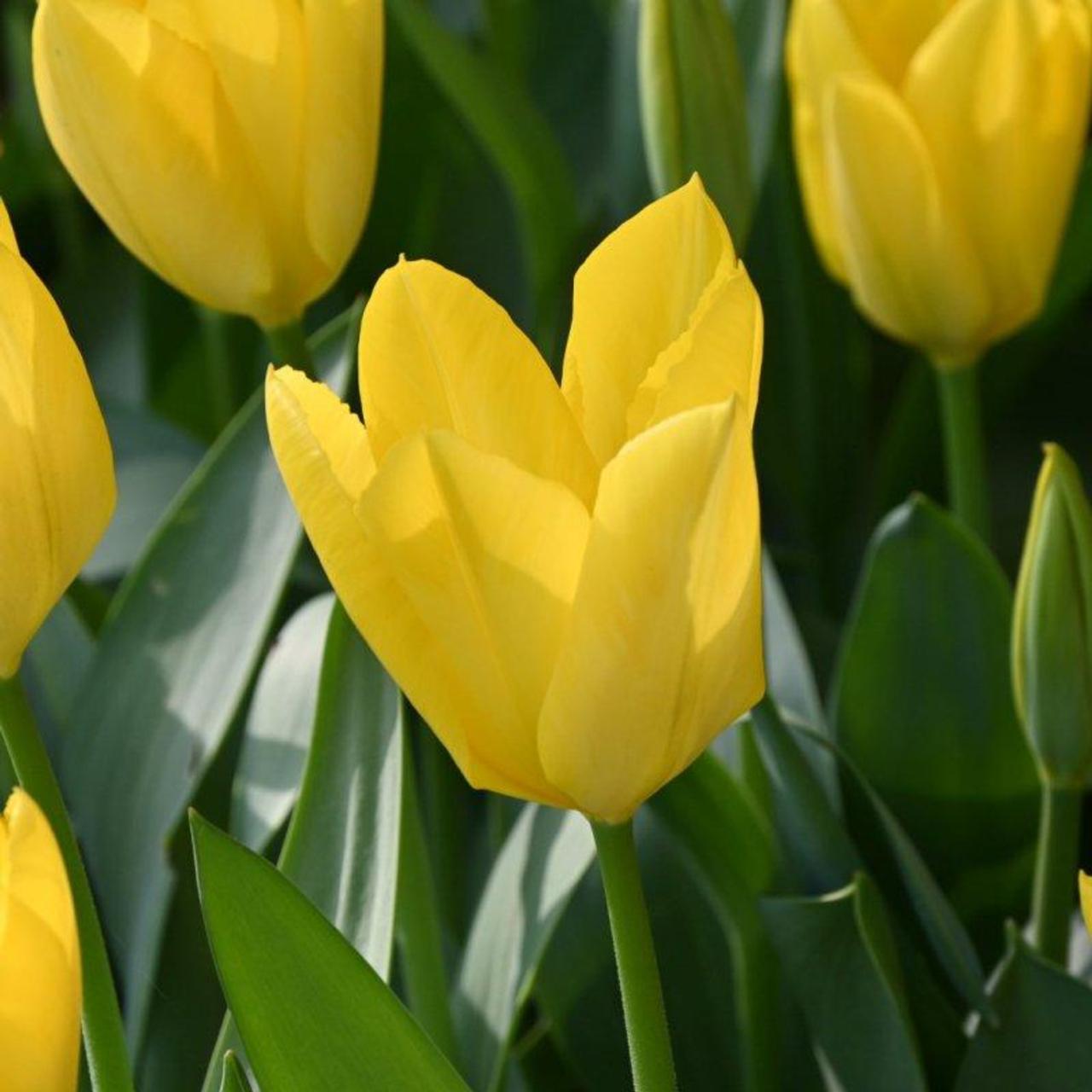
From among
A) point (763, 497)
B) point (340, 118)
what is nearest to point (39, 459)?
point (340, 118)

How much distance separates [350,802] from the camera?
606 mm

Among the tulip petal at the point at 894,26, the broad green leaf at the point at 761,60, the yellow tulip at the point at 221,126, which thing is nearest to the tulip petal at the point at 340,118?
the yellow tulip at the point at 221,126

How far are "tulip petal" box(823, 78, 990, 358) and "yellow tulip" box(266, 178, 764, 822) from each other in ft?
1.01

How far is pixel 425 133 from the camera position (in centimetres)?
124

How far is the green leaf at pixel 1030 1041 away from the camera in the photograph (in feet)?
2.02

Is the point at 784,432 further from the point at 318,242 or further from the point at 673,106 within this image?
the point at 318,242

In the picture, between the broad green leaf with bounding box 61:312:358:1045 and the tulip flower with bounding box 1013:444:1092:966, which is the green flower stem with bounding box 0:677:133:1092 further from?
the tulip flower with bounding box 1013:444:1092:966

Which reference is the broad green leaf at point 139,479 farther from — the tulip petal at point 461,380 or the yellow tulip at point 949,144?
the tulip petal at point 461,380

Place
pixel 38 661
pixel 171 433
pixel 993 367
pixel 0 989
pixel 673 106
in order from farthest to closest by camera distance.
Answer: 1. pixel 993 367
2. pixel 171 433
3. pixel 38 661
4. pixel 673 106
5. pixel 0 989

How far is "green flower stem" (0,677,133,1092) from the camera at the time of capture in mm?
506

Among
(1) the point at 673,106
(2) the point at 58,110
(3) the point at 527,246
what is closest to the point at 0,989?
(2) the point at 58,110

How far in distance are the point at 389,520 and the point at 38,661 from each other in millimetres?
458

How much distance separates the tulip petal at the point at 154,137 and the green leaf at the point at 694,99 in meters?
0.17

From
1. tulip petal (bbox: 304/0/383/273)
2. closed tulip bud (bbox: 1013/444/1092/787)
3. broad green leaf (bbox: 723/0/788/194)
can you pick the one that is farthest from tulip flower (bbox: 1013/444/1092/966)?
broad green leaf (bbox: 723/0/788/194)
